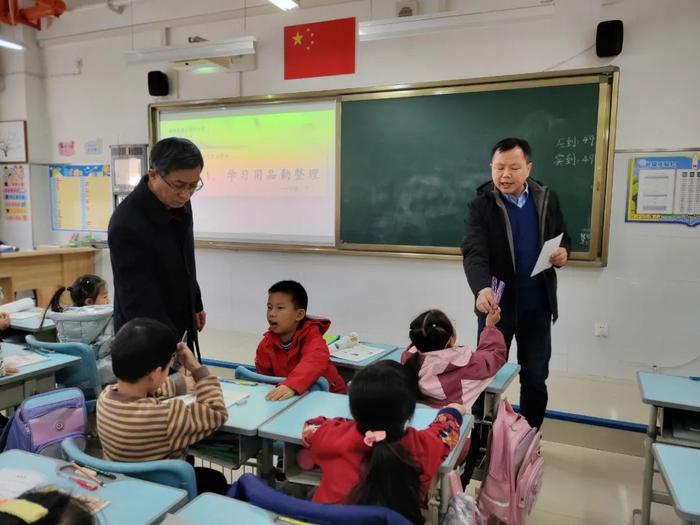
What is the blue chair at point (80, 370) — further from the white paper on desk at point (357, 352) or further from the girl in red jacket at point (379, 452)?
the girl in red jacket at point (379, 452)

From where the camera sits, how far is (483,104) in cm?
373

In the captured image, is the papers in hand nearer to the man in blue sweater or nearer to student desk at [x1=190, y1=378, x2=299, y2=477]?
student desk at [x1=190, y1=378, x2=299, y2=477]

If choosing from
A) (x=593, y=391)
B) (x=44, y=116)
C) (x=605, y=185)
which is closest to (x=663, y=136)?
(x=605, y=185)

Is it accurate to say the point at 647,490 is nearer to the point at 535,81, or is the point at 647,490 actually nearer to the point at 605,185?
the point at 605,185

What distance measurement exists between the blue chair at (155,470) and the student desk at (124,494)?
0.04m

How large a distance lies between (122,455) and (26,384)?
1.06 metres

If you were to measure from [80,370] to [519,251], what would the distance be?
2197 mm

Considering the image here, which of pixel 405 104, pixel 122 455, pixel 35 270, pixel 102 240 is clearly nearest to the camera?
pixel 122 455

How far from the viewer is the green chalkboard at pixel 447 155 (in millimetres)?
3486

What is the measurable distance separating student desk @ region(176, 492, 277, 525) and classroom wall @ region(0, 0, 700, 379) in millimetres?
3042

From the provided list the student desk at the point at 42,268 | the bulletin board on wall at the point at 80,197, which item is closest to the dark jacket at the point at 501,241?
the bulletin board on wall at the point at 80,197

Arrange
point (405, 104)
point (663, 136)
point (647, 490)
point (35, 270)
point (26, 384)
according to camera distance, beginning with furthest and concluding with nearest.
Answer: point (35, 270) < point (405, 104) < point (663, 136) < point (26, 384) < point (647, 490)

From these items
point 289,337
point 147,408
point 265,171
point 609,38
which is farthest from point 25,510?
point 265,171

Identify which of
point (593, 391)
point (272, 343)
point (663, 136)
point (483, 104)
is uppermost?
point (483, 104)
